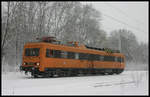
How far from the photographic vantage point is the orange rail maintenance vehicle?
19.9m

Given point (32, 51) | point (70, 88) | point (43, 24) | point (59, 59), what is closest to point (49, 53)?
point (59, 59)

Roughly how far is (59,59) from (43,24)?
15728 mm

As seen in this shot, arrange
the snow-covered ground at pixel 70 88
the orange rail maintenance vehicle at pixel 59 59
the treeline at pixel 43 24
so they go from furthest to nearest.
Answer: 1. the treeline at pixel 43 24
2. the orange rail maintenance vehicle at pixel 59 59
3. the snow-covered ground at pixel 70 88

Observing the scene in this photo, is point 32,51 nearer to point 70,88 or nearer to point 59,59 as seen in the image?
point 59,59

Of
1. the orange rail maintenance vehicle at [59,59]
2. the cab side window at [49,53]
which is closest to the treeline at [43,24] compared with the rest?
the orange rail maintenance vehicle at [59,59]

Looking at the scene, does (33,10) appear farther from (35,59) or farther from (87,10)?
(35,59)

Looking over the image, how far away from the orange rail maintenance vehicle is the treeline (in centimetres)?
818

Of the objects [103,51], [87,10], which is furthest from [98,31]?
[103,51]

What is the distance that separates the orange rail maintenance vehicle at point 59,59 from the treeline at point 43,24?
8178mm

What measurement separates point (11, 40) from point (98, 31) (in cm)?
2149

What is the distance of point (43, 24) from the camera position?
118ft

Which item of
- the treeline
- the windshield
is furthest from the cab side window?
the treeline

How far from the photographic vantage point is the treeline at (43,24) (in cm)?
3234

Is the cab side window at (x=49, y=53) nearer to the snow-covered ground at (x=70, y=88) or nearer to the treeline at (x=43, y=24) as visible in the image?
the snow-covered ground at (x=70, y=88)
